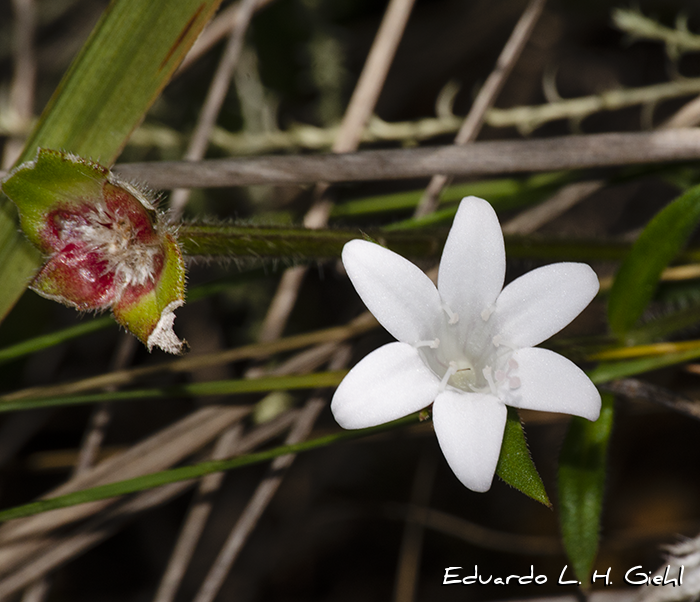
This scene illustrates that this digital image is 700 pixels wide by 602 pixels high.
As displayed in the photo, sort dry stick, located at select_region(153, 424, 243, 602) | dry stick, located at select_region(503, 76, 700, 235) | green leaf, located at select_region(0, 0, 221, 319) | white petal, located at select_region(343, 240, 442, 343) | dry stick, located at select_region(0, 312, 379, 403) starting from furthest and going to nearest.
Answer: dry stick, located at select_region(503, 76, 700, 235), dry stick, located at select_region(153, 424, 243, 602), dry stick, located at select_region(0, 312, 379, 403), green leaf, located at select_region(0, 0, 221, 319), white petal, located at select_region(343, 240, 442, 343)

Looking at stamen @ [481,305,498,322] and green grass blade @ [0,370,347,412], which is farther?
green grass blade @ [0,370,347,412]

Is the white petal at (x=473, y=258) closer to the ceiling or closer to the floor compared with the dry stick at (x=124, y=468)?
closer to the ceiling

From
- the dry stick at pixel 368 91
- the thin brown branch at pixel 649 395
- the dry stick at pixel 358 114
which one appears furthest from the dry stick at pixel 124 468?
the thin brown branch at pixel 649 395

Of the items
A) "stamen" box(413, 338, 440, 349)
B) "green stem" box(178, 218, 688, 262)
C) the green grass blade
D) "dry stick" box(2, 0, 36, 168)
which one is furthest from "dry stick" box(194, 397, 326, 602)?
"dry stick" box(2, 0, 36, 168)

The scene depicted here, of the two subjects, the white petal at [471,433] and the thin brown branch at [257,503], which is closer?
the white petal at [471,433]

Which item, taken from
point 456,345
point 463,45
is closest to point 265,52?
point 463,45

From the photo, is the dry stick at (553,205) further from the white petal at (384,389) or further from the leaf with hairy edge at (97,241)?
the leaf with hairy edge at (97,241)

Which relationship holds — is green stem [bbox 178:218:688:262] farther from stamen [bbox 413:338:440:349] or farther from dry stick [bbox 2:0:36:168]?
dry stick [bbox 2:0:36:168]

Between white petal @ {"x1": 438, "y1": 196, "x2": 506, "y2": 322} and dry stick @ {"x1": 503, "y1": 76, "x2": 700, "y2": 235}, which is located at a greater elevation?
dry stick @ {"x1": 503, "y1": 76, "x2": 700, "y2": 235}
